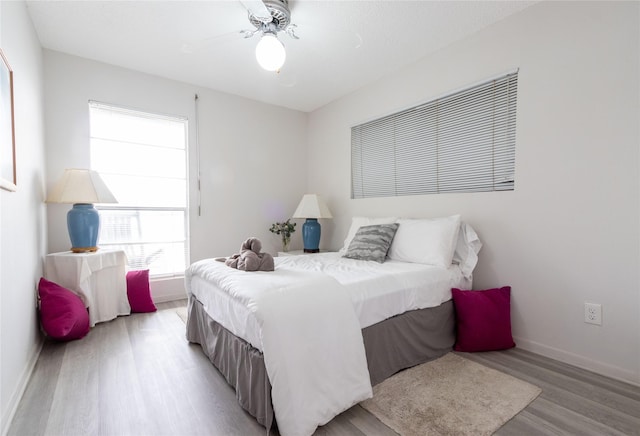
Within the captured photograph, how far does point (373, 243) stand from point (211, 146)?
2.43 m

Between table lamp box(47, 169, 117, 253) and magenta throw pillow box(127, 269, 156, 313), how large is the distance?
50cm

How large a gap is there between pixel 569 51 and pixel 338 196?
2642 mm

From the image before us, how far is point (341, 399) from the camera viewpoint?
1.46 m

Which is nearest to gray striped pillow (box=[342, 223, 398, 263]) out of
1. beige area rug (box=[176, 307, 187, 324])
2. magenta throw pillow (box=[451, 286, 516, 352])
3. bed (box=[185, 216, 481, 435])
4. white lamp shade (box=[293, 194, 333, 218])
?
bed (box=[185, 216, 481, 435])

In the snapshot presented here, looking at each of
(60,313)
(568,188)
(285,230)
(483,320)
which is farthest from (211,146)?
(568,188)

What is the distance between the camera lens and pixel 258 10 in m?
2.02

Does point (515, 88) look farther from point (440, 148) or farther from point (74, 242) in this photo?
point (74, 242)

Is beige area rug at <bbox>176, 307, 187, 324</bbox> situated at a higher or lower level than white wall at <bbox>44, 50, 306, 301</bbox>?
lower

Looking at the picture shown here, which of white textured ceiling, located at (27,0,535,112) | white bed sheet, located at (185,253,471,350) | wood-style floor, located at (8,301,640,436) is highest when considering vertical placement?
white textured ceiling, located at (27,0,535,112)

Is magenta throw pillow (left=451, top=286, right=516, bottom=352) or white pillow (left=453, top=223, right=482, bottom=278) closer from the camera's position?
magenta throw pillow (left=451, top=286, right=516, bottom=352)

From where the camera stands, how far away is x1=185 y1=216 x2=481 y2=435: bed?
136 cm

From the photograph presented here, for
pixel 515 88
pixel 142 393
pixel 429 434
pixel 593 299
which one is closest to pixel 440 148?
pixel 515 88

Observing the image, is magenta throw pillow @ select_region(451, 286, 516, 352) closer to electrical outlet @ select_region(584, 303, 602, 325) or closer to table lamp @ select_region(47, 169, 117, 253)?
electrical outlet @ select_region(584, 303, 602, 325)

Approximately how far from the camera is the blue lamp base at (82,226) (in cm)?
268
